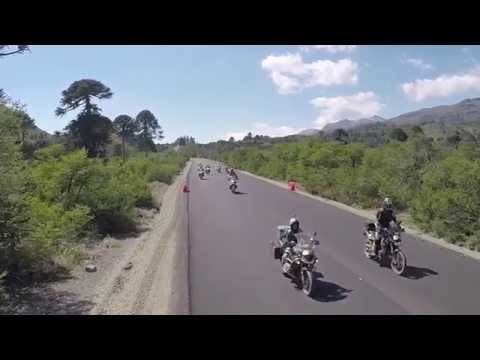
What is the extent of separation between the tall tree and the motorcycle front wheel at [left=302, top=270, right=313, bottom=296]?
46.2 metres

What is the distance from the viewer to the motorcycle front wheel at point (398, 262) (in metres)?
11.7

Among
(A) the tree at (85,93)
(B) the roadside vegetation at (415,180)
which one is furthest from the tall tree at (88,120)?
(B) the roadside vegetation at (415,180)

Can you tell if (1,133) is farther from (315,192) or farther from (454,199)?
(315,192)

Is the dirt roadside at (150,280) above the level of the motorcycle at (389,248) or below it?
below


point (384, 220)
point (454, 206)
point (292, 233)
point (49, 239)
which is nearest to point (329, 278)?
point (292, 233)

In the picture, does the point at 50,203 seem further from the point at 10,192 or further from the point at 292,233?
the point at 292,233

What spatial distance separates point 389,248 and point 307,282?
3.34 m

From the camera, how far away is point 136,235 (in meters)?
19.2

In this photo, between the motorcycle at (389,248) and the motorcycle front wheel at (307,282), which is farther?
the motorcycle at (389,248)

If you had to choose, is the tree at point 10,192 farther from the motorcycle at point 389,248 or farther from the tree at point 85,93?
the tree at point 85,93

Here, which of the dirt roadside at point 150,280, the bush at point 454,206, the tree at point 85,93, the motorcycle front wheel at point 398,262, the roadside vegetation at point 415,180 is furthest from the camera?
the tree at point 85,93

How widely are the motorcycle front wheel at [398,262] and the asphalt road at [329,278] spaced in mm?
205
